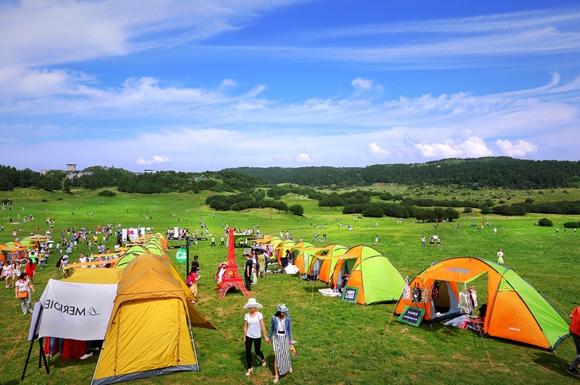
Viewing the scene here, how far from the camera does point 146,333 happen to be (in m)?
9.08

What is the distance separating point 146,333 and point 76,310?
196cm

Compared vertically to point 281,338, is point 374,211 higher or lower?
lower

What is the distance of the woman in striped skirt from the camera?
872 centimetres

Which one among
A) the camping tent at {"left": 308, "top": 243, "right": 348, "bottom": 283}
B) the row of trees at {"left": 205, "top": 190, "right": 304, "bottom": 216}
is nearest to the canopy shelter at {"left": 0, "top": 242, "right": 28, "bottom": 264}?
the camping tent at {"left": 308, "top": 243, "right": 348, "bottom": 283}

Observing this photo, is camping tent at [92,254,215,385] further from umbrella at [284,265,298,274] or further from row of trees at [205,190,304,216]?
row of trees at [205,190,304,216]

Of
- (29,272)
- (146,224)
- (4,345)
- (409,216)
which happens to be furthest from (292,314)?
(409,216)

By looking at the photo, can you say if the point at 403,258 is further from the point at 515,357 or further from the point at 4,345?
the point at 4,345

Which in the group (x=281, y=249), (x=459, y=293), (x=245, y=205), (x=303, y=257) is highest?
(x=245, y=205)

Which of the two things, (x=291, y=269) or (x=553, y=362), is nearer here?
(x=553, y=362)

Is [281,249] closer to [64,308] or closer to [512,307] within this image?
[512,307]

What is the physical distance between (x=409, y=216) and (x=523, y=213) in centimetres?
2576

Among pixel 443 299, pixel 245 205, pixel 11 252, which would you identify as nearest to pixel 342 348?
pixel 443 299

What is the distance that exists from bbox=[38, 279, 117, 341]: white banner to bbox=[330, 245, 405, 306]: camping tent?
34.1 ft

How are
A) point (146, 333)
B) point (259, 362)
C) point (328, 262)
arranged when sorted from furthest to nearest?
point (328, 262) → point (259, 362) → point (146, 333)
